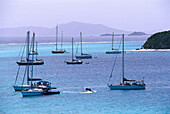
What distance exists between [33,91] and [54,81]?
71.6 feet

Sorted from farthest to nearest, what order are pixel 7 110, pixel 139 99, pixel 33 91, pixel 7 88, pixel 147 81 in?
pixel 147 81 < pixel 7 88 < pixel 33 91 < pixel 139 99 < pixel 7 110

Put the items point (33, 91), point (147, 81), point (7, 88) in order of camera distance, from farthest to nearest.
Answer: point (147, 81) < point (7, 88) < point (33, 91)

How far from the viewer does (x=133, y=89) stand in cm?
8444

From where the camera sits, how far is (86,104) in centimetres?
7162

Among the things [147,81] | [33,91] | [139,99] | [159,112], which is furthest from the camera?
[147,81]

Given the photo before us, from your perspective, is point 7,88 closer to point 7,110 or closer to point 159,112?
point 7,110

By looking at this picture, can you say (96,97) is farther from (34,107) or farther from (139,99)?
(34,107)

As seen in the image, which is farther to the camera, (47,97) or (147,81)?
(147,81)

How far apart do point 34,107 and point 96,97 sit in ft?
41.8

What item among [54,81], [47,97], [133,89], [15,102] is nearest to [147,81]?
[133,89]

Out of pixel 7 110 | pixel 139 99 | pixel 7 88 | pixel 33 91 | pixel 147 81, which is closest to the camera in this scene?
pixel 7 110

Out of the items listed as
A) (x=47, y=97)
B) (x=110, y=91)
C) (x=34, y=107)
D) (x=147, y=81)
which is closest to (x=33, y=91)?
(x=47, y=97)

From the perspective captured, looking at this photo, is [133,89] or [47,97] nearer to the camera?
[47,97]

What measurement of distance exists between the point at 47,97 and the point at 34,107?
331 inches
